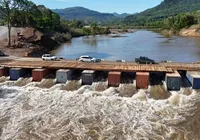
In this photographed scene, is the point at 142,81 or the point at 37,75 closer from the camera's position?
the point at 142,81

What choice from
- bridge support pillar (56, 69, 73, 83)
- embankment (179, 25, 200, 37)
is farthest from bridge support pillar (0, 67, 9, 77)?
embankment (179, 25, 200, 37)

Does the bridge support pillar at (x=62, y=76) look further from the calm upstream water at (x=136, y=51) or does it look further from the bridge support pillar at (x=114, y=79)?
the calm upstream water at (x=136, y=51)

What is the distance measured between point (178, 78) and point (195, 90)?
2.93 meters

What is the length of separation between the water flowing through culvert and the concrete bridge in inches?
58.9

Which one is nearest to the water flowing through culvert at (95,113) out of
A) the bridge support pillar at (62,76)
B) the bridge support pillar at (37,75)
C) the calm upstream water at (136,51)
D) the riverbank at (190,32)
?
the bridge support pillar at (62,76)

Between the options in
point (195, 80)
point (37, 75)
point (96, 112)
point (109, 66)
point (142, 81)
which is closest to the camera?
point (96, 112)

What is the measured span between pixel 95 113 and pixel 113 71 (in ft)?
40.3

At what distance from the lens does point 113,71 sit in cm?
4134

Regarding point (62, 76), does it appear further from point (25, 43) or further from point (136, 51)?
point (136, 51)

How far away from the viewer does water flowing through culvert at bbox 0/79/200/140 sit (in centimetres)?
2572

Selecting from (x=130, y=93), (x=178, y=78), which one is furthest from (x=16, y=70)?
(x=178, y=78)

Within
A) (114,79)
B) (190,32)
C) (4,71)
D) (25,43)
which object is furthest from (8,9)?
(190,32)

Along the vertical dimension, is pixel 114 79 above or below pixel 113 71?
below

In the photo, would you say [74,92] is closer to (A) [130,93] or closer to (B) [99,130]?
(A) [130,93]
